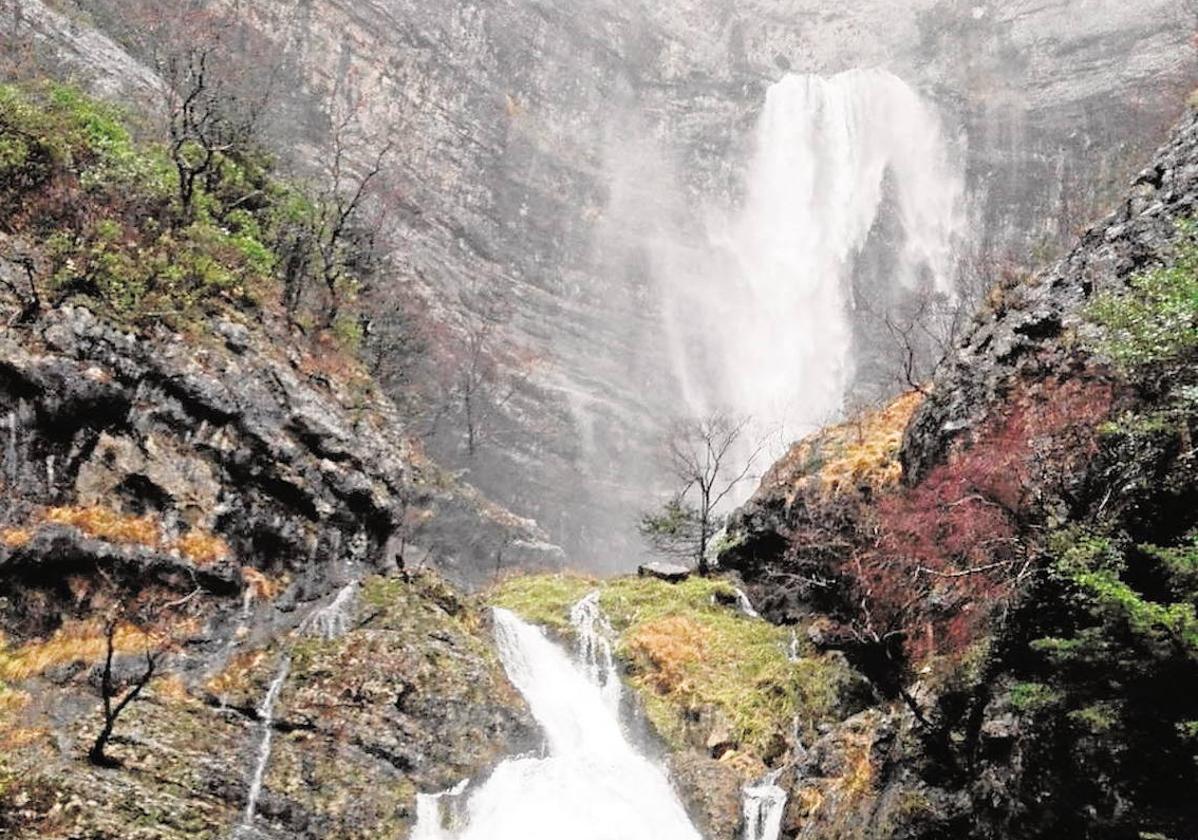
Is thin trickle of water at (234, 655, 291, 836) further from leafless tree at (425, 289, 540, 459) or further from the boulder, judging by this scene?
leafless tree at (425, 289, 540, 459)

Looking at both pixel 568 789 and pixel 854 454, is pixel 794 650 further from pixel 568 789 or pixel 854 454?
pixel 568 789

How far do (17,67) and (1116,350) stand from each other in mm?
23222

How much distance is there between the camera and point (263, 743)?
1203 centimetres

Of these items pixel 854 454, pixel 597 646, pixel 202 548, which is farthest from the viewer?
pixel 854 454

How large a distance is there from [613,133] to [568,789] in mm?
44884

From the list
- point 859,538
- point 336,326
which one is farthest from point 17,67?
point 859,538

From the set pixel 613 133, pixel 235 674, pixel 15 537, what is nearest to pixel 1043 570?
pixel 235 674

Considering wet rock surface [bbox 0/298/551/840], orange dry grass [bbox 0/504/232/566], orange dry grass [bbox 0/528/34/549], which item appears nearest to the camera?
wet rock surface [bbox 0/298/551/840]

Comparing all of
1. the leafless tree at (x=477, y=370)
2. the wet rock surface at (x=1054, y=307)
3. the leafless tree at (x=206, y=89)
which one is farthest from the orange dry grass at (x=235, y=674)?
the leafless tree at (x=477, y=370)

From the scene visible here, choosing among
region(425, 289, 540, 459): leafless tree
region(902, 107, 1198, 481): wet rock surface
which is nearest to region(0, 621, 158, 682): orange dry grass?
region(902, 107, 1198, 481): wet rock surface

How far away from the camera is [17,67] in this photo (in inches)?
794

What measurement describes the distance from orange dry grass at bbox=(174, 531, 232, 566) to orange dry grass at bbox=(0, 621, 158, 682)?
1.45m

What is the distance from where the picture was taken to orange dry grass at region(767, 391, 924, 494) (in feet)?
61.7

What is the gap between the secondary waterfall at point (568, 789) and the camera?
13047 mm
